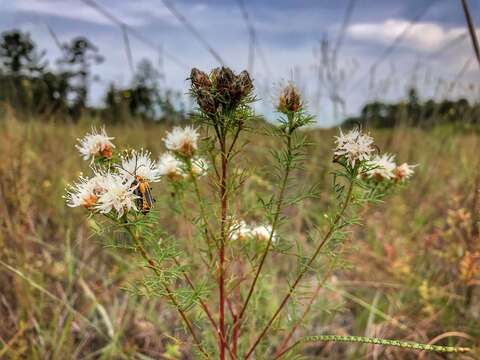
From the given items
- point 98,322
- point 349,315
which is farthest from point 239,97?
point 349,315

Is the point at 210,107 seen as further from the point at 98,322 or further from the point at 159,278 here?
the point at 98,322

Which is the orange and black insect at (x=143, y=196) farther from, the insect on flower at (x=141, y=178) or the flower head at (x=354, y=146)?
the flower head at (x=354, y=146)

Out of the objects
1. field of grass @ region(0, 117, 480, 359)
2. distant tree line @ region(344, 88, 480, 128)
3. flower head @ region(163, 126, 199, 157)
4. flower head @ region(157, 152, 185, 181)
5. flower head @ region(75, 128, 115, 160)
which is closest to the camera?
flower head @ region(75, 128, 115, 160)

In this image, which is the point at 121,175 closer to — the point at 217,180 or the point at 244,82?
the point at 217,180

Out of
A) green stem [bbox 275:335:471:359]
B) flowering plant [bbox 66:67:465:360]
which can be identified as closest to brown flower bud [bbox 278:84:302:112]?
flowering plant [bbox 66:67:465:360]

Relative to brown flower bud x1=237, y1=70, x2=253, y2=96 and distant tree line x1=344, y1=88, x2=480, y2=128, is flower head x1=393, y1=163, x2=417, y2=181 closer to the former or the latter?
brown flower bud x1=237, y1=70, x2=253, y2=96
